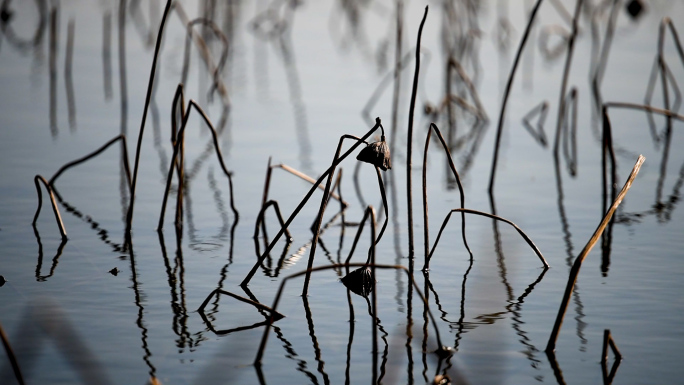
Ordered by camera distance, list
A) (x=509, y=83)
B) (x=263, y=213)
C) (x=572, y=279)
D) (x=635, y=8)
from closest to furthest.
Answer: (x=572, y=279) → (x=263, y=213) → (x=509, y=83) → (x=635, y=8)

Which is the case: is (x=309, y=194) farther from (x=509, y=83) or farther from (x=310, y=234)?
(x=509, y=83)

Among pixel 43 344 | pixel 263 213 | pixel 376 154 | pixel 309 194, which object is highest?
pixel 376 154

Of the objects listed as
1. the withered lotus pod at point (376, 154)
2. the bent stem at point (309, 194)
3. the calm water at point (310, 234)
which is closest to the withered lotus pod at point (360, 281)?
the calm water at point (310, 234)

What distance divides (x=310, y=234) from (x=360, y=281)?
2.98ft

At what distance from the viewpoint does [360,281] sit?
3111mm

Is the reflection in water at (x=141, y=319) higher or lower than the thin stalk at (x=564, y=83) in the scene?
lower

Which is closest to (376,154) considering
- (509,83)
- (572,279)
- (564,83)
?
(572,279)

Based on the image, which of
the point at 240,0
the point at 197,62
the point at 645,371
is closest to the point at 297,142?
the point at 197,62

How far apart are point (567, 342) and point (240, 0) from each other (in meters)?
9.67

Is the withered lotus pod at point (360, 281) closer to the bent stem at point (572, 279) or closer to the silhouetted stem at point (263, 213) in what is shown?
the silhouetted stem at point (263, 213)

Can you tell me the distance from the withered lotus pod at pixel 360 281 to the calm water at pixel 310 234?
0.04 metres

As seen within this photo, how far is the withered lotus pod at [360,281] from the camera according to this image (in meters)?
3.09

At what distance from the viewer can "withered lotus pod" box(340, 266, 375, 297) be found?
3.09 meters

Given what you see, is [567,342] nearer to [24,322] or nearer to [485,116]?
[24,322]
